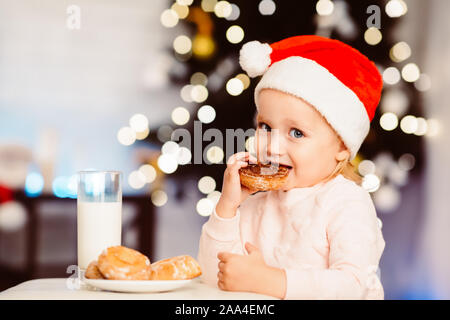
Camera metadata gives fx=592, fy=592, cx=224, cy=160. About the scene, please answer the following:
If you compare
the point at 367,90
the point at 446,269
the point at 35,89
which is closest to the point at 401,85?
the point at 446,269

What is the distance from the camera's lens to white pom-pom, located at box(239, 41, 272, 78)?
1.30m

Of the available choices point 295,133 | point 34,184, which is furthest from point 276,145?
point 34,184

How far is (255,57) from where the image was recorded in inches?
51.7

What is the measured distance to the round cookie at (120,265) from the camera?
901 millimetres

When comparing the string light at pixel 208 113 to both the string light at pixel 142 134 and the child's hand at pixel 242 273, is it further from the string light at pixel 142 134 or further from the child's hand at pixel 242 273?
the child's hand at pixel 242 273

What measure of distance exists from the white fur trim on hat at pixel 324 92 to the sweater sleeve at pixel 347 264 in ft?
0.60

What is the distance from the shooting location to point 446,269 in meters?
2.75

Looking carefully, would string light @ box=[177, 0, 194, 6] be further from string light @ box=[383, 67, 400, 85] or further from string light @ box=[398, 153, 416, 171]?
string light @ box=[398, 153, 416, 171]

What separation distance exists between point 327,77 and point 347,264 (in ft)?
1.39

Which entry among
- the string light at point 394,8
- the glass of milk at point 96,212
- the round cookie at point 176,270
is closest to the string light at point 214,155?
the string light at point 394,8

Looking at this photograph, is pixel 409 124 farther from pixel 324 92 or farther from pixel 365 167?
pixel 324 92

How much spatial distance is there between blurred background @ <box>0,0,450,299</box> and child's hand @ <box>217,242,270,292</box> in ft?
5.80

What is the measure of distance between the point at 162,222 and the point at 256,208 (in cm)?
169

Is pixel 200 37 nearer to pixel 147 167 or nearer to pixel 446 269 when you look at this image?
pixel 147 167
